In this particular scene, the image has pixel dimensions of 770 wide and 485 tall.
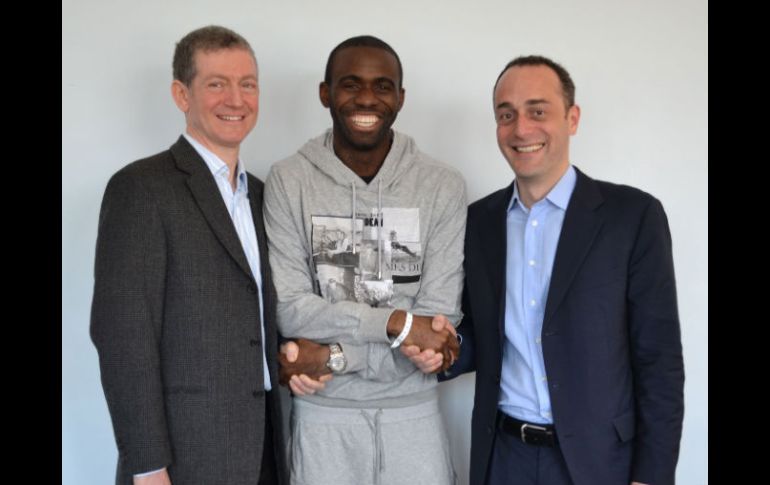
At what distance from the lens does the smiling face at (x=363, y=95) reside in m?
2.18

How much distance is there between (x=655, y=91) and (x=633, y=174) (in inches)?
15.5

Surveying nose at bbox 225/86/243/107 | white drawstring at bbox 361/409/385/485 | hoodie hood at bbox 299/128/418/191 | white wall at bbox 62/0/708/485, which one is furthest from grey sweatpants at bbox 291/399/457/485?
nose at bbox 225/86/243/107

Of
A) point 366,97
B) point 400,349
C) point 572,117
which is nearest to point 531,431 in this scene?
point 400,349

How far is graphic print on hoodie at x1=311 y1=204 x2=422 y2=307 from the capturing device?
7.09 ft

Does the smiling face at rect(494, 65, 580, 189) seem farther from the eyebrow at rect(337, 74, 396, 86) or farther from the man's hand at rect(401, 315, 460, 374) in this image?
the man's hand at rect(401, 315, 460, 374)

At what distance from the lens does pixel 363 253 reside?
7.14 feet

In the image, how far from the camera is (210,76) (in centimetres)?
206

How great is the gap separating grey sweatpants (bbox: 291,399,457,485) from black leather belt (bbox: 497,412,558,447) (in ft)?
0.89

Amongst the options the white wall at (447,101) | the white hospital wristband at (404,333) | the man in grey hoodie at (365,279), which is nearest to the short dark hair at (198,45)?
the man in grey hoodie at (365,279)

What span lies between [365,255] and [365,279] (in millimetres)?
79

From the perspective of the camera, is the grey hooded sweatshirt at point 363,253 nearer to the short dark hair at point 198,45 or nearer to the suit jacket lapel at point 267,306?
the suit jacket lapel at point 267,306

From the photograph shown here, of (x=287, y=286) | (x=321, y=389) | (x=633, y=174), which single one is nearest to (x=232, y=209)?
(x=287, y=286)

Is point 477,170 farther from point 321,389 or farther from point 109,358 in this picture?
point 109,358
